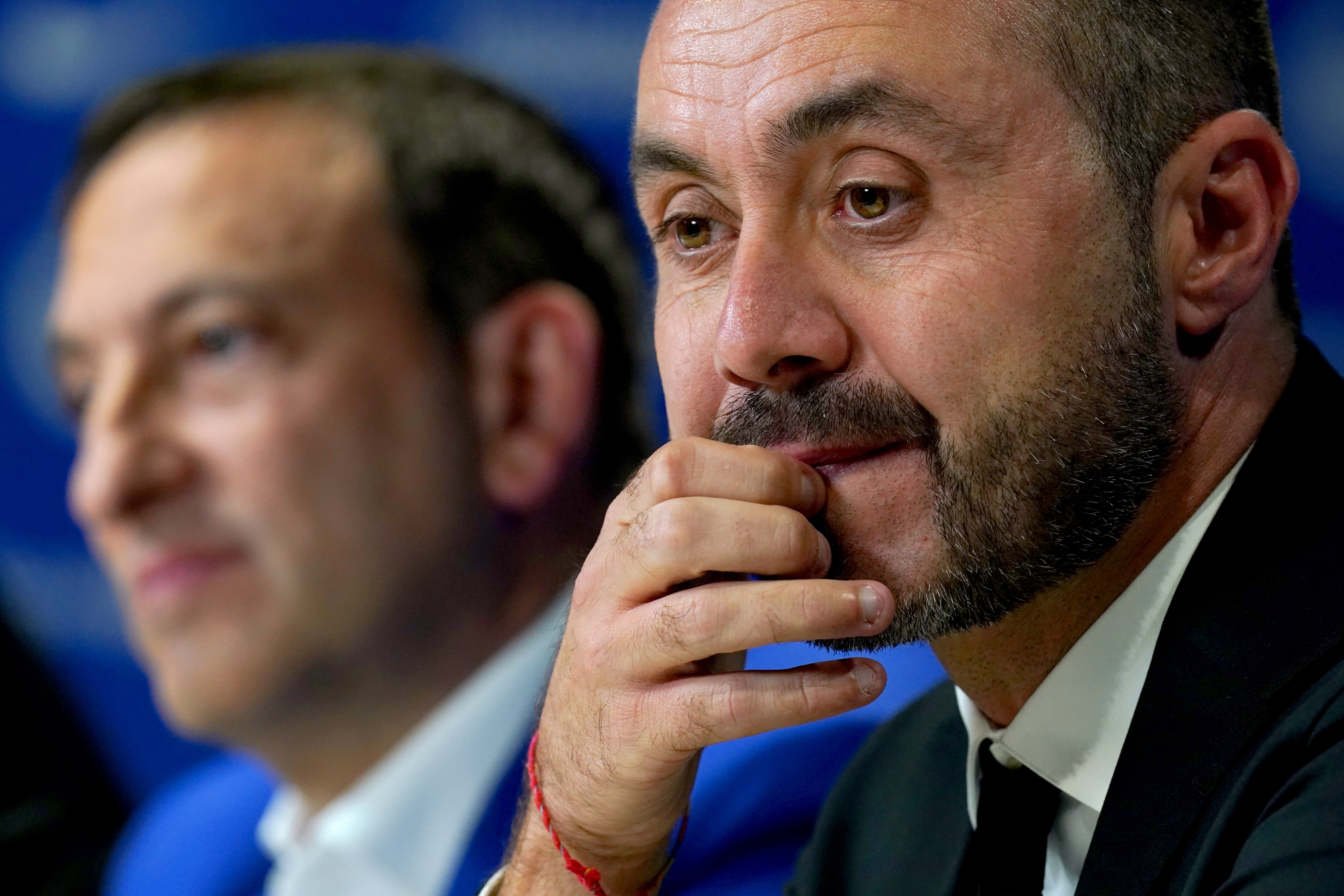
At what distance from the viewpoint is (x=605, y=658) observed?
1019 millimetres

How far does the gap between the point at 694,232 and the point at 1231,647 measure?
50 centimetres

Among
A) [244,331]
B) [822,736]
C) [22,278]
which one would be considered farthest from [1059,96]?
[22,278]

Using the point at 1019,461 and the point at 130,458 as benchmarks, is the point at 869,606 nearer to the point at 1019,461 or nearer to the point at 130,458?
the point at 1019,461

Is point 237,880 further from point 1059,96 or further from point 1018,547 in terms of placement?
point 1059,96

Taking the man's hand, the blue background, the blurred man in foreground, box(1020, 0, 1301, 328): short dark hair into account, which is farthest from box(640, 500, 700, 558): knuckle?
the blue background

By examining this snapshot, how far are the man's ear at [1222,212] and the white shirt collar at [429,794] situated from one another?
3.32 feet

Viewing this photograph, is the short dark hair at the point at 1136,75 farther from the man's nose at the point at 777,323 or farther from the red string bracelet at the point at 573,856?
the red string bracelet at the point at 573,856

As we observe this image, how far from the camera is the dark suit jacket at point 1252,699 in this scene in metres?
0.86

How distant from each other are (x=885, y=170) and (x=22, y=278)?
2.58m

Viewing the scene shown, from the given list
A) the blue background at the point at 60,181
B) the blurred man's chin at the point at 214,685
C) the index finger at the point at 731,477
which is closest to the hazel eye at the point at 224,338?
the blurred man's chin at the point at 214,685

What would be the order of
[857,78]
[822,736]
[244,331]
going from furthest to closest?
[244,331]
[822,736]
[857,78]

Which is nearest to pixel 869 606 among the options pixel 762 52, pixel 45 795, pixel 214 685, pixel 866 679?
pixel 866 679

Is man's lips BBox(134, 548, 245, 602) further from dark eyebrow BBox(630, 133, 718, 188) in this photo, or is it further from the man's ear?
the man's ear

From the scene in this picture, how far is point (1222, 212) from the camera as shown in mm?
1047
